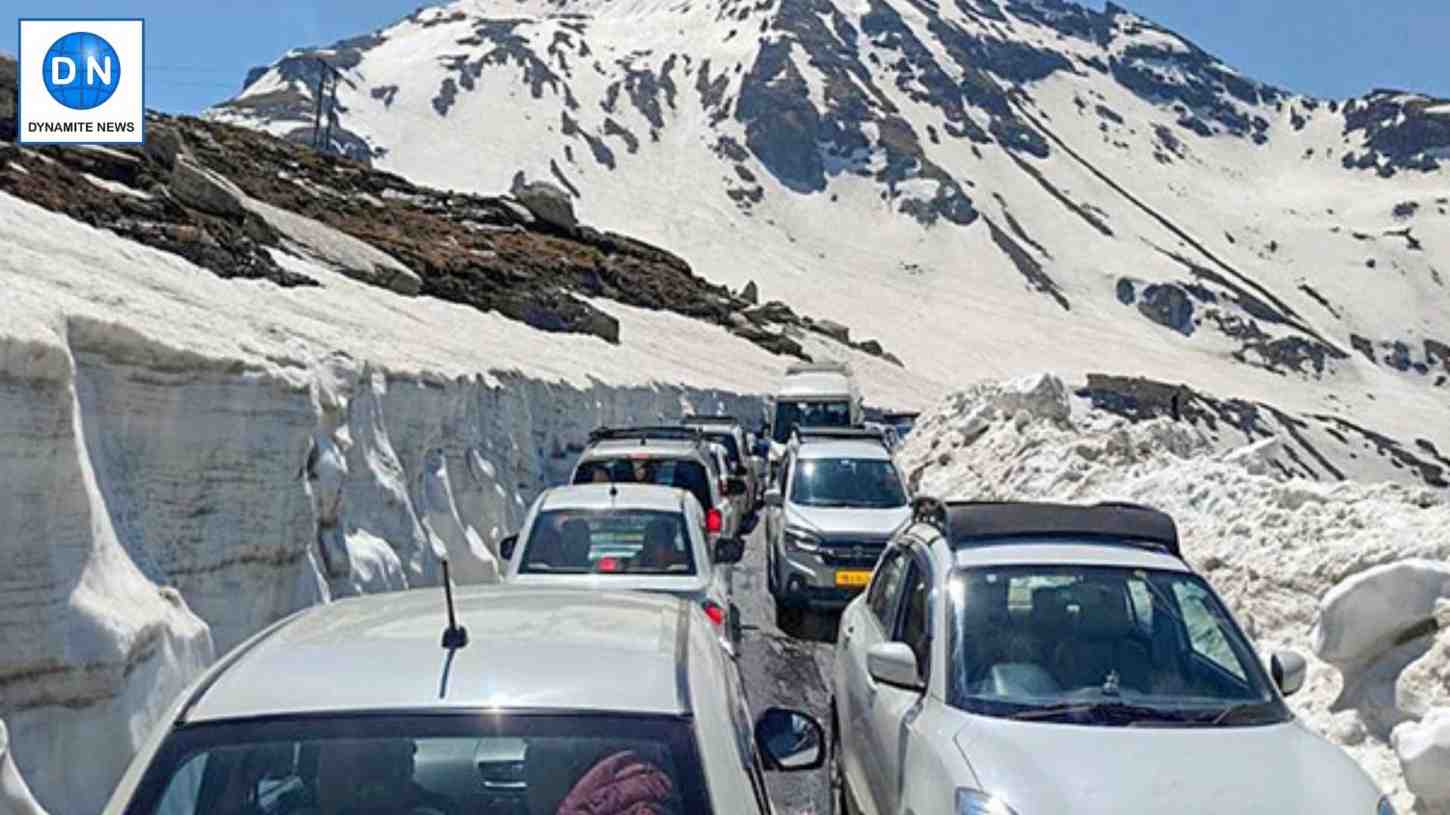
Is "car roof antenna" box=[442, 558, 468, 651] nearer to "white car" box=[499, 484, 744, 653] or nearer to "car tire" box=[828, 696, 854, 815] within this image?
"car tire" box=[828, 696, 854, 815]

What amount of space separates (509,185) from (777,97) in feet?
170

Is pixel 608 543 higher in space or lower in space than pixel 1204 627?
higher

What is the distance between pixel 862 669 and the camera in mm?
6918

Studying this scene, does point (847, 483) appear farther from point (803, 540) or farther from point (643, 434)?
point (643, 434)

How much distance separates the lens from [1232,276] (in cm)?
15412

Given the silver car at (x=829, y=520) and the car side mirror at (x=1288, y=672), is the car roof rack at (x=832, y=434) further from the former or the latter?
the car side mirror at (x=1288, y=672)

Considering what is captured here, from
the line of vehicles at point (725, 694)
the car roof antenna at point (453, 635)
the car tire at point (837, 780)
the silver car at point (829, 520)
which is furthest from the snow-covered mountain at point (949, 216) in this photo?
the car roof antenna at point (453, 635)

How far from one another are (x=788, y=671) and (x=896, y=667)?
6.08m

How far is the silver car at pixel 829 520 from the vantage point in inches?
547

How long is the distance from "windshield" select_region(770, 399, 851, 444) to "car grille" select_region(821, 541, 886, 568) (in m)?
14.2

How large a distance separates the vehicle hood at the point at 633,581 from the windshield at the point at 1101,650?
289 centimetres

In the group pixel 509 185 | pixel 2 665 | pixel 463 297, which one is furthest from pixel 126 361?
pixel 509 185

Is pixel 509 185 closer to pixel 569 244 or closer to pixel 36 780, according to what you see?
→ pixel 569 244

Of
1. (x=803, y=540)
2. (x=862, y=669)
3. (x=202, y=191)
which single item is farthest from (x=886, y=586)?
(x=202, y=191)
